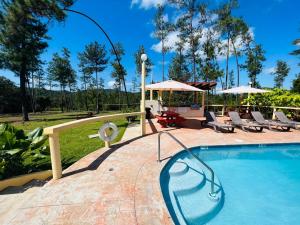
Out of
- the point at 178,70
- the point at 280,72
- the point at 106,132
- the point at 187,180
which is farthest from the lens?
the point at 280,72

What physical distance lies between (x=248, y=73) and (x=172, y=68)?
1090cm

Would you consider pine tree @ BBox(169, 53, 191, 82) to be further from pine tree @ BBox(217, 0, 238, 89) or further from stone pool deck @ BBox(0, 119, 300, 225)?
stone pool deck @ BBox(0, 119, 300, 225)

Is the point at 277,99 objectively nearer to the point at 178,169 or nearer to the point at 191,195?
the point at 178,169

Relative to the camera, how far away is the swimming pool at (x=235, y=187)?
3451 millimetres

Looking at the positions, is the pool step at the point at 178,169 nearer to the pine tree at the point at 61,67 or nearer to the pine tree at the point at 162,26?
the pine tree at the point at 162,26

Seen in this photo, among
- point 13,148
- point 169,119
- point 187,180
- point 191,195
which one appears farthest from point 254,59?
point 13,148

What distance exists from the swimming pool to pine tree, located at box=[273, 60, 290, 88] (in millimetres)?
40335

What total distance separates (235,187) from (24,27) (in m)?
19.6

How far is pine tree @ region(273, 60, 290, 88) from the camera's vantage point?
39188 mm

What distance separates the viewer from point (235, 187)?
4.55 metres

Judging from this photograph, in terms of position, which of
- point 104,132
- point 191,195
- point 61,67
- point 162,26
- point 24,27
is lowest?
point 191,195

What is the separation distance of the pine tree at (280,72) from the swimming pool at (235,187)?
132 feet

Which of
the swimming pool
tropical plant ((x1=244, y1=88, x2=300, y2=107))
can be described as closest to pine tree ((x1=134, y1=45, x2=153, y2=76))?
tropical plant ((x1=244, y1=88, x2=300, y2=107))

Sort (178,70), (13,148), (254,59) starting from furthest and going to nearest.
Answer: (178,70) < (254,59) < (13,148)
